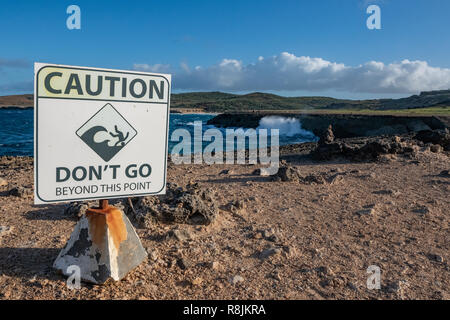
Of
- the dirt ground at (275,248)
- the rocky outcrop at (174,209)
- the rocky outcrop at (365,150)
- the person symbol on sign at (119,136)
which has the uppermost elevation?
the person symbol on sign at (119,136)

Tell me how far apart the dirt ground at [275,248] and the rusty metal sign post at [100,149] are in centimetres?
32

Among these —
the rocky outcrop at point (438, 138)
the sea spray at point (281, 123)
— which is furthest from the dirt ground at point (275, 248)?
the sea spray at point (281, 123)

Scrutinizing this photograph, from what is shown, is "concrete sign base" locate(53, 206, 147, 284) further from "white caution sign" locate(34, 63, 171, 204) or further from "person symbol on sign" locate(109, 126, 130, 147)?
"person symbol on sign" locate(109, 126, 130, 147)

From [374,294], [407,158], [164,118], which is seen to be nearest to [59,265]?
[164,118]

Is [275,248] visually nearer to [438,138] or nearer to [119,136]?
[119,136]

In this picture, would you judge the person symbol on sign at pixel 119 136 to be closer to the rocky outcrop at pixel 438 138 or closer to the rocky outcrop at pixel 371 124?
the rocky outcrop at pixel 438 138

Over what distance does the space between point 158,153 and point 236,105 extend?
502 feet

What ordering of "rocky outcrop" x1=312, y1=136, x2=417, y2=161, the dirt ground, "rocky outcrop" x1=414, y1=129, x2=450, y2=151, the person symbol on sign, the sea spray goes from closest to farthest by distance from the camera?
the person symbol on sign, the dirt ground, "rocky outcrop" x1=312, y1=136, x2=417, y2=161, "rocky outcrop" x1=414, y1=129, x2=450, y2=151, the sea spray

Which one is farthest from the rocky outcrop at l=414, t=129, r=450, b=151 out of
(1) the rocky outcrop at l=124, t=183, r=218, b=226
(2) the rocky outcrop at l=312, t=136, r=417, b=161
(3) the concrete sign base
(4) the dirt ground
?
(3) the concrete sign base

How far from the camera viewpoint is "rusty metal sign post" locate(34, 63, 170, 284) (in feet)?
9.84

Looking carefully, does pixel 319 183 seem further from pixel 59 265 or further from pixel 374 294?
pixel 59 265

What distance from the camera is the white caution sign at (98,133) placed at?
2980 millimetres

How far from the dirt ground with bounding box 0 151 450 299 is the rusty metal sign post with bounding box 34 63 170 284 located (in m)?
0.32

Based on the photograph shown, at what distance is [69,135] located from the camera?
3078 mm
